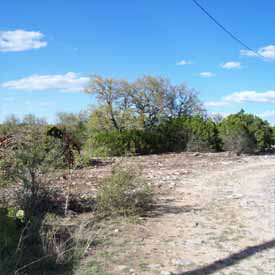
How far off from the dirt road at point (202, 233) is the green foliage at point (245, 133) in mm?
11858

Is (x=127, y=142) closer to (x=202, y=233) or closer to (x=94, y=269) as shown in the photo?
(x=202, y=233)

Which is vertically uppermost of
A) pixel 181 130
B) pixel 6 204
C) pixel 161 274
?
pixel 181 130

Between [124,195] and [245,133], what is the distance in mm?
17345

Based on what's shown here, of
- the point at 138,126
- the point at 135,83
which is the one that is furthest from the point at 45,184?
the point at 135,83

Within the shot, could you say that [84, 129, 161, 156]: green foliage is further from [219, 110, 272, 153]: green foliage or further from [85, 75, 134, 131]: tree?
[85, 75, 134, 131]: tree

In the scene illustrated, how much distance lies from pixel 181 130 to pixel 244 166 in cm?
776

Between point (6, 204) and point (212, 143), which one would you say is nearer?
point (6, 204)

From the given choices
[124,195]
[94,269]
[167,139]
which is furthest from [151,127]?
[94,269]

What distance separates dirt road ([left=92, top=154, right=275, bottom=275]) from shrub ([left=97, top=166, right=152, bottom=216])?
0.38 meters

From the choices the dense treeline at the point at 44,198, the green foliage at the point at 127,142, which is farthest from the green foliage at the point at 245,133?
the dense treeline at the point at 44,198

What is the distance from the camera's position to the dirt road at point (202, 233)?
16.7 ft

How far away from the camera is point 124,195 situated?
24.5 feet

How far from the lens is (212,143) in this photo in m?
24.3

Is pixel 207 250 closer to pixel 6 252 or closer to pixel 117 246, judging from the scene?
pixel 117 246
